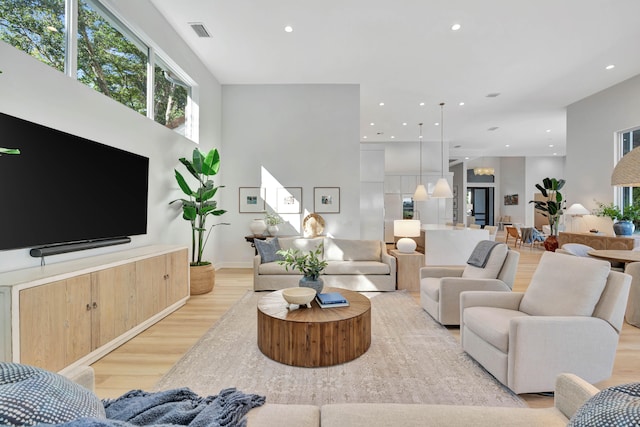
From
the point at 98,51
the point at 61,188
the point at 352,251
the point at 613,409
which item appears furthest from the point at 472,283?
the point at 98,51

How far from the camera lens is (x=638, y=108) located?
5.56m

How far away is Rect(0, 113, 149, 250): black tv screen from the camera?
218 cm

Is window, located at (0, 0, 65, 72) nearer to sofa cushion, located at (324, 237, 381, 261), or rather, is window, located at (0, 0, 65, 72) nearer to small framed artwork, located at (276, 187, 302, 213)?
sofa cushion, located at (324, 237, 381, 261)

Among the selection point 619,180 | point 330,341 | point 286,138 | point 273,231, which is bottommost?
point 330,341

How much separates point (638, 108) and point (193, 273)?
827cm

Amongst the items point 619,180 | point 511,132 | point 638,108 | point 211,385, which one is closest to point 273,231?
point 211,385

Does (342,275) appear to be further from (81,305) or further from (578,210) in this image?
(578,210)

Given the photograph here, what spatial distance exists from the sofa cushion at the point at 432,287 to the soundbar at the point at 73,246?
3460mm

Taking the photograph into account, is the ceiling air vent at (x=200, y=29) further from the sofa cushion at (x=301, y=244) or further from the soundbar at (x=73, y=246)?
the sofa cushion at (x=301, y=244)

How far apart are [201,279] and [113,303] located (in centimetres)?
176

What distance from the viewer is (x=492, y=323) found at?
223 cm

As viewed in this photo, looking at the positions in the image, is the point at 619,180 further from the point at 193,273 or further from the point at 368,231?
the point at 368,231

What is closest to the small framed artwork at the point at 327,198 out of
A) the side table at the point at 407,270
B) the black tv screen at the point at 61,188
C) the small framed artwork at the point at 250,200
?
the small framed artwork at the point at 250,200

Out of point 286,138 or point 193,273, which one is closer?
point 193,273
